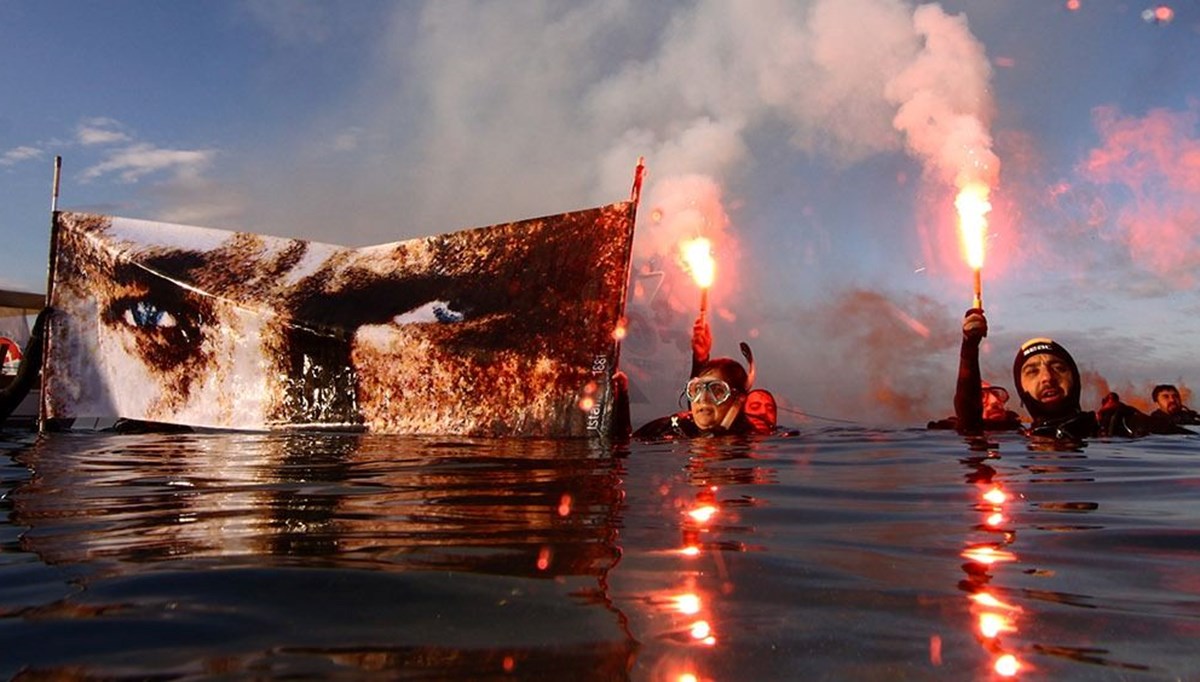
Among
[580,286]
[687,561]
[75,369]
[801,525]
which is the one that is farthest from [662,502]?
[75,369]

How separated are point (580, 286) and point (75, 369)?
6575mm

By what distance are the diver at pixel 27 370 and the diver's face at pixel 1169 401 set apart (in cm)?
1694

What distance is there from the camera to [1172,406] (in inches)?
527

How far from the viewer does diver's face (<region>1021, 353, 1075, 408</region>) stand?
859cm

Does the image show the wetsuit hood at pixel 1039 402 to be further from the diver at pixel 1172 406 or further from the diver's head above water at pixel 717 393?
the diver at pixel 1172 406

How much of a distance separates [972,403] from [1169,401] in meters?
7.35

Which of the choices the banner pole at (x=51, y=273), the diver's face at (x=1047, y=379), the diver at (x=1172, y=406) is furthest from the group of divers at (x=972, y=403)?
the banner pole at (x=51, y=273)

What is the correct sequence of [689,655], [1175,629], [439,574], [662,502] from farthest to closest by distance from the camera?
[662,502] → [439,574] → [1175,629] → [689,655]

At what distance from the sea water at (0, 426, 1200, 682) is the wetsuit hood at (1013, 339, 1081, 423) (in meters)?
4.24

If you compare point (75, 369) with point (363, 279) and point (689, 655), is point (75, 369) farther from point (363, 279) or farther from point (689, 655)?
point (689, 655)

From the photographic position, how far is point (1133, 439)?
346 inches

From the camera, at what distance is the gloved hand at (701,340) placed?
32.2 ft

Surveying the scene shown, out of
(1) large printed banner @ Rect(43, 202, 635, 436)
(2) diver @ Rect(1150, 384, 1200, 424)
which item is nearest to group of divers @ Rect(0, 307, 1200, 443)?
(1) large printed banner @ Rect(43, 202, 635, 436)

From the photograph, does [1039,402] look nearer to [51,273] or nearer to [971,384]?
[971,384]
